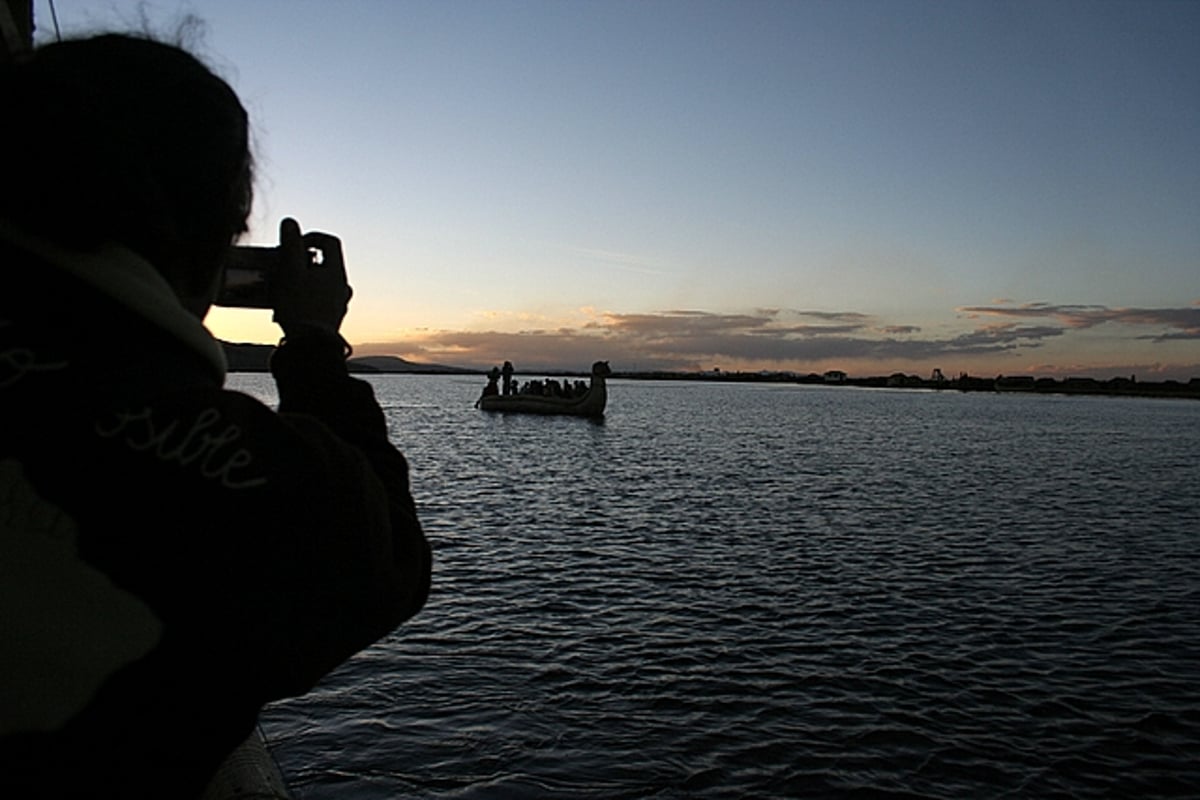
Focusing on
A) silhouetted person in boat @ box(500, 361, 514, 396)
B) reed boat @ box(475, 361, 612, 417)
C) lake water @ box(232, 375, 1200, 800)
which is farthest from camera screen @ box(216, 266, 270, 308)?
silhouetted person in boat @ box(500, 361, 514, 396)

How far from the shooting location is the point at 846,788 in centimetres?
693

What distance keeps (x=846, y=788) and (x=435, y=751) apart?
3288 millimetres

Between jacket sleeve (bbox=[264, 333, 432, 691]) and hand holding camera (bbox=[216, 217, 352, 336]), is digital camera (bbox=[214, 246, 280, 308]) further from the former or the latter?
jacket sleeve (bbox=[264, 333, 432, 691])

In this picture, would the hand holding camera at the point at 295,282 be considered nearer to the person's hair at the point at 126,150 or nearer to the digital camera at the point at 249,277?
the digital camera at the point at 249,277

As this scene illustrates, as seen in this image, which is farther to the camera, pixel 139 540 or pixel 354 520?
pixel 354 520

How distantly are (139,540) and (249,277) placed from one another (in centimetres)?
66

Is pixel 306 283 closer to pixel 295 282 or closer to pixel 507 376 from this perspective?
pixel 295 282

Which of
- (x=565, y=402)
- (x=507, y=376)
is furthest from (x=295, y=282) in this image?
(x=507, y=376)

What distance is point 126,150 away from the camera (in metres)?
1.19

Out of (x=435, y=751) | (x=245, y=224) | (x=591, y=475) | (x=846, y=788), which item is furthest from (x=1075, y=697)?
(x=591, y=475)

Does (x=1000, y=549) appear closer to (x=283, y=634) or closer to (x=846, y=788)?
(x=846, y=788)

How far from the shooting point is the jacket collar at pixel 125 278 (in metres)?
1.12

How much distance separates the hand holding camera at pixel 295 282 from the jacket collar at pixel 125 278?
0.41 meters

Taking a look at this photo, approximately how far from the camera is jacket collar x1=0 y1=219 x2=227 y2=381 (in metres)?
1.12
